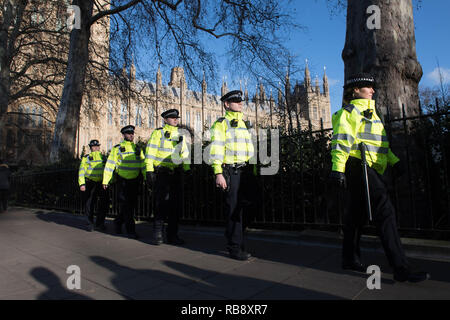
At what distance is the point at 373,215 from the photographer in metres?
2.66

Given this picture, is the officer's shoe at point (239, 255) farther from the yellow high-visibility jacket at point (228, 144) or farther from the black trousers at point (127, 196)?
the black trousers at point (127, 196)

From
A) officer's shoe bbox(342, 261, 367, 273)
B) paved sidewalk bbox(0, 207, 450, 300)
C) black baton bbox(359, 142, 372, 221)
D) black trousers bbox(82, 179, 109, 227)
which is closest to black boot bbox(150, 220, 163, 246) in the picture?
paved sidewalk bbox(0, 207, 450, 300)

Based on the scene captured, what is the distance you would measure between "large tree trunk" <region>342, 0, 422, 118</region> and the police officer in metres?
3.04

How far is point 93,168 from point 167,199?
9.61 feet

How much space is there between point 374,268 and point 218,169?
1.87 meters

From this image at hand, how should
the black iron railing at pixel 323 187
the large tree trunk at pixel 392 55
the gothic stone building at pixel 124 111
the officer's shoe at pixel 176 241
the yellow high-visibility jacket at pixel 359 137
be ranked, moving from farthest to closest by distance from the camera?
the gothic stone building at pixel 124 111 < the officer's shoe at pixel 176 241 < the large tree trunk at pixel 392 55 < the black iron railing at pixel 323 187 < the yellow high-visibility jacket at pixel 359 137

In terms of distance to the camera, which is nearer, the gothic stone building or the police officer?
the police officer

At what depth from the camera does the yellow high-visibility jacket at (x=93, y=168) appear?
6465 mm

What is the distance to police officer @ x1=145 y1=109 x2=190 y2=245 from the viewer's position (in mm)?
4395

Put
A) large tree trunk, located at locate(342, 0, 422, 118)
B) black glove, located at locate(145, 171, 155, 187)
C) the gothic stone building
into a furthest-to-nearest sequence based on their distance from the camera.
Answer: the gothic stone building → black glove, located at locate(145, 171, 155, 187) → large tree trunk, located at locate(342, 0, 422, 118)

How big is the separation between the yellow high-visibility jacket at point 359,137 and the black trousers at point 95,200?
5.10m

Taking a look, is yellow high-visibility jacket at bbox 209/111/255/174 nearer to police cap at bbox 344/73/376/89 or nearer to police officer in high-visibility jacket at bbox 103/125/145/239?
police cap at bbox 344/73/376/89

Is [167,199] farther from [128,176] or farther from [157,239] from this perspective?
[128,176]

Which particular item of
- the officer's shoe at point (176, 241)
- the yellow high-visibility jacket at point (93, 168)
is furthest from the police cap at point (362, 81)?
the yellow high-visibility jacket at point (93, 168)
